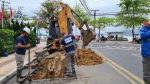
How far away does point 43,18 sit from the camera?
85.8 metres

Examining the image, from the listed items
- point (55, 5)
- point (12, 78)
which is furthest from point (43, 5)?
point (12, 78)

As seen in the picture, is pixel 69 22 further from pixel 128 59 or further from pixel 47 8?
pixel 47 8

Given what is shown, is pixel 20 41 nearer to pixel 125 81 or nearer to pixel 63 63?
pixel 63 63

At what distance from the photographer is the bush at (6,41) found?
2997 centimetres

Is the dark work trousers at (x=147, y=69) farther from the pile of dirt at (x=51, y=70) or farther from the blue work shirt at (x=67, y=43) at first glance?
the blue work shirt at (x=67, y=43)

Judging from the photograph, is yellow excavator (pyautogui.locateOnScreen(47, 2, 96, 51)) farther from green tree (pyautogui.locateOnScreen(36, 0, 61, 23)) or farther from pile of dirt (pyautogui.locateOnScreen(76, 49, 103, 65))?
green tree (pyautogui.locateOnScreen(36, 0, 61, 23))

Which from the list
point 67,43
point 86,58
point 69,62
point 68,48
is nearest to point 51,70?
point 69,62

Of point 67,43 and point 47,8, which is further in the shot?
point 47,8

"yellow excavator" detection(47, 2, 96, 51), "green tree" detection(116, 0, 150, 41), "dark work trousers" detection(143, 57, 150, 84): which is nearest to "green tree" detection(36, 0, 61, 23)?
"green tree" detection(116, 0, 150, 41)

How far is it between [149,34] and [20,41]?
6.88m

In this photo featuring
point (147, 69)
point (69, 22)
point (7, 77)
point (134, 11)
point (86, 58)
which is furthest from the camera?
point (134, 11)

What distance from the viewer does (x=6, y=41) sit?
107ft

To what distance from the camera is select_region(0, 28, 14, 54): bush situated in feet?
98.3

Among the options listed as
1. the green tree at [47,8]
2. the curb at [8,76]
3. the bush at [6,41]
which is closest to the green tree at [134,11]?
the green tree at [47,8]
